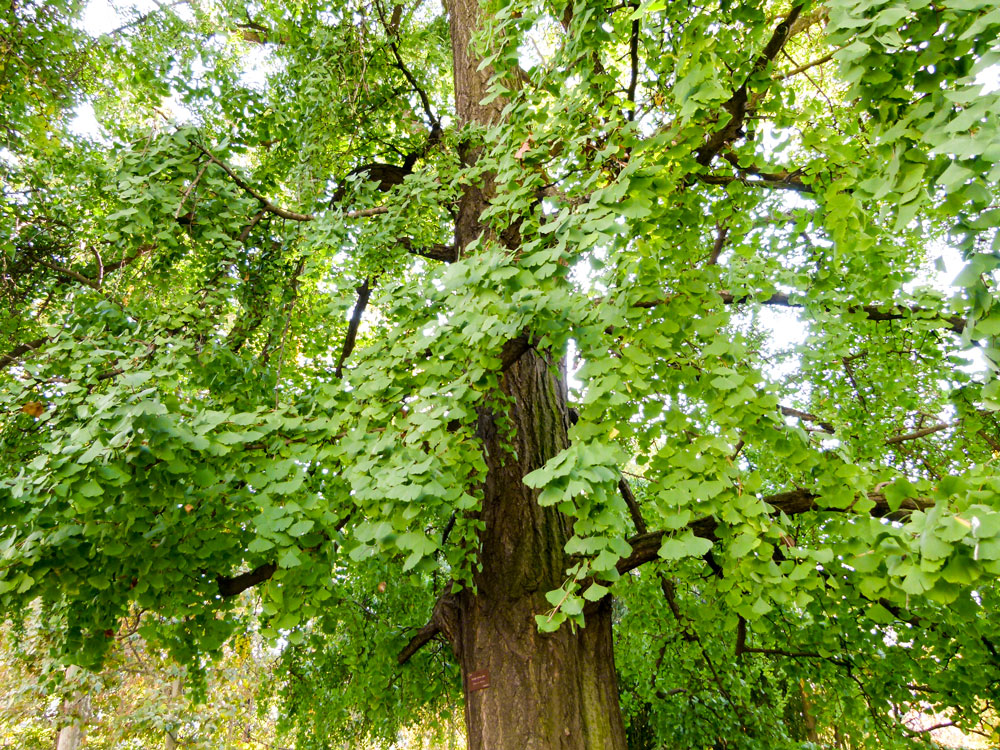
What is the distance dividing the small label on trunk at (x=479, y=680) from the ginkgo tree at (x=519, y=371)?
1cm

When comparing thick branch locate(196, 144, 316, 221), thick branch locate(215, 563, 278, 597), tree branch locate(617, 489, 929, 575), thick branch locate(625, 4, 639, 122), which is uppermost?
thick branch locate(196, 144, 316, 221)

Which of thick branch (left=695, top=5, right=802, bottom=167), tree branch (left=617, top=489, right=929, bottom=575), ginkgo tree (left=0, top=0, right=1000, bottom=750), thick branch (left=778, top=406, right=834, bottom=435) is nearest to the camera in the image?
ginkgo tree (left=0, top=0, right=1000, bottom=750)

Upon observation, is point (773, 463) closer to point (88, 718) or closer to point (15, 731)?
point (88, 718)

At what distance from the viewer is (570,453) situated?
59.7 inches

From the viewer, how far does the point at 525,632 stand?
2514 mm

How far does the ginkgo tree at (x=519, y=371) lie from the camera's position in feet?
5.05

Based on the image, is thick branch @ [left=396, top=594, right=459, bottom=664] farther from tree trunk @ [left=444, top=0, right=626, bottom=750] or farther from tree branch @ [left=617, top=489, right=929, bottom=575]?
tree branch @ [left=617, top=489, right=929, bottom=575]

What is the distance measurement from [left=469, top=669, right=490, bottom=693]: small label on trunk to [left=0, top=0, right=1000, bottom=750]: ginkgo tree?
0.5 inches

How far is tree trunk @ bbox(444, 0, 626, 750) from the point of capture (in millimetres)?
2361

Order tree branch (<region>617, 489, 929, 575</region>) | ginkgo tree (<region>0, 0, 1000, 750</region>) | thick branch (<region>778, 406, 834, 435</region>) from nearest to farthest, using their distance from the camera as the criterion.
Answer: ginkgo tree (<region>0, 0, 1000, 750</region>)
tree branch (<region>617, 489, 929, 575</region>)
thick branch (<region>778, 406, 834, 435</region>)

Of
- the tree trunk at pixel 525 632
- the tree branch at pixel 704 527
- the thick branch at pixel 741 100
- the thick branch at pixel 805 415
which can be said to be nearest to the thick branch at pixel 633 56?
the thick branch at pixel 741 100

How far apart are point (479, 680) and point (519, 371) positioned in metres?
1.59

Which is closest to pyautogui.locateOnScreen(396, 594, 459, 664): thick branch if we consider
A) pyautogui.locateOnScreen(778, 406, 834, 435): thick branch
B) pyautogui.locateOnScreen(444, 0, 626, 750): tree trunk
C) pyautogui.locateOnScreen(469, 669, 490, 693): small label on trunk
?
pyautogui.locateOnScreen(444, 0, 626, 750): tree trunk

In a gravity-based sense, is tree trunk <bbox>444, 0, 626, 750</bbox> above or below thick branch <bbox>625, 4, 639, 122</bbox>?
below
